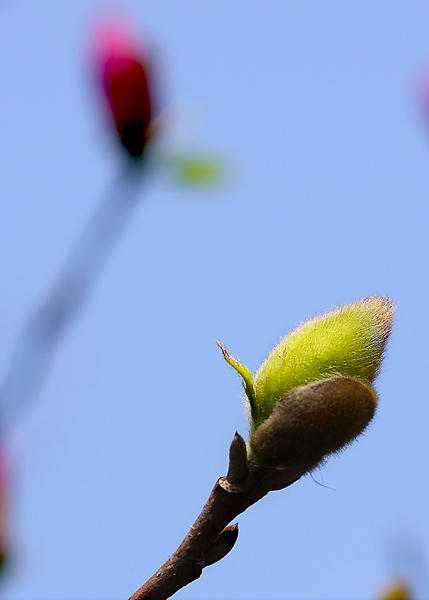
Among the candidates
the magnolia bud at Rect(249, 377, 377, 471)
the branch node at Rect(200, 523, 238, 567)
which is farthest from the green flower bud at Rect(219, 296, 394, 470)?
the branch node at Rect(200, 523, 238, 567)

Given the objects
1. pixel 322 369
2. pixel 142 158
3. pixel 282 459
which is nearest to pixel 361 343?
pixel 322 369

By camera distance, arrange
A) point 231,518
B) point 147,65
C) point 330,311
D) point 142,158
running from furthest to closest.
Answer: point 330,311 < point 231,518 < point 147,65 < point 142,158

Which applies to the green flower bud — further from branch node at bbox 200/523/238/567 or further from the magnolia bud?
branch node at bbox 200/523/238/567

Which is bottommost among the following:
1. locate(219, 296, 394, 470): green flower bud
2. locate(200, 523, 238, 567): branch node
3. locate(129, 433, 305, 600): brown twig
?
locate(200, 523, 238, 567): branch node

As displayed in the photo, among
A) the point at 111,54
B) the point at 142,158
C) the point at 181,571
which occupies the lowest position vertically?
the point at 181,571

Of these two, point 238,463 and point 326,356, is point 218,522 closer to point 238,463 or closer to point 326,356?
point 238,463

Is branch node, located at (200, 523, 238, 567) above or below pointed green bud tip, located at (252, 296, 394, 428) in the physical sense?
below

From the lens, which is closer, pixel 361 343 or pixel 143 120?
pixel 143 120

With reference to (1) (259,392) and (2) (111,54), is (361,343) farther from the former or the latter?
(2) (111,54)
